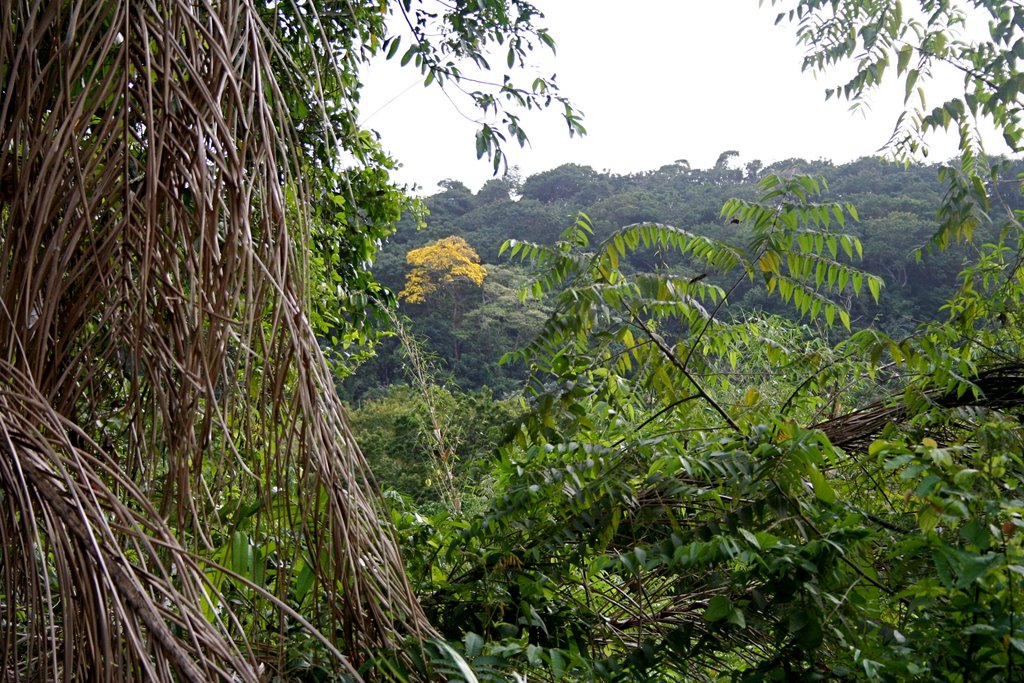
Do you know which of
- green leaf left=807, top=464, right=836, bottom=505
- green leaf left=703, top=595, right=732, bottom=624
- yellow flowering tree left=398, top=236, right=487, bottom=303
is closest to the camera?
green leaf left=703, top=595, right=732, bottom=624

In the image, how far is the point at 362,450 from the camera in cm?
178

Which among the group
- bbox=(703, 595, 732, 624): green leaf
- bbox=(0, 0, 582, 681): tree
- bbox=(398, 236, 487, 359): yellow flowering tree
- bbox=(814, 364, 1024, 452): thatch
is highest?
bbox=(398, 236, 487, 359): yellow flowering tree

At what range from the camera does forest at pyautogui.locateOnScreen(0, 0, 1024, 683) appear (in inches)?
29.7

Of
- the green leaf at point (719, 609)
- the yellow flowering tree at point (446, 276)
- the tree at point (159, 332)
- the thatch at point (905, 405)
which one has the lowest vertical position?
the green leaf at point (719, 609)

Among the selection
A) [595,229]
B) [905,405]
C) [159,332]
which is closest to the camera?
[159,332]

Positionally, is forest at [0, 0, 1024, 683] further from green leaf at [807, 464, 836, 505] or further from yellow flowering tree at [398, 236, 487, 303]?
yellow flowering tree at [398, 236, 487, 303]

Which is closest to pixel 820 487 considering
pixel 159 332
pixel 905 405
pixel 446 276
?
pixel 905 405

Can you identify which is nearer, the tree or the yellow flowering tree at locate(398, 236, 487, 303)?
the tree

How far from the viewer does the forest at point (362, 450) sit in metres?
0.75

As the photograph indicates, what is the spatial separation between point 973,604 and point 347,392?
500 inches

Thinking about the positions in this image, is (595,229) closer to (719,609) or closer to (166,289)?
(719,609)

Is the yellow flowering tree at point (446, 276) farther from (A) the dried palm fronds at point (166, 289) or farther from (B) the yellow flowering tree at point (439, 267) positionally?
(A) the dried palm fronds at point (166, 289)

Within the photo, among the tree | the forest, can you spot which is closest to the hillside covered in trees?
the forest

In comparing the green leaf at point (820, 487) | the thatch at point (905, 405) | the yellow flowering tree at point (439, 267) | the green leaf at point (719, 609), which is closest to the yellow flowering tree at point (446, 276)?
the yellow flowering tree at point (439, 267)
